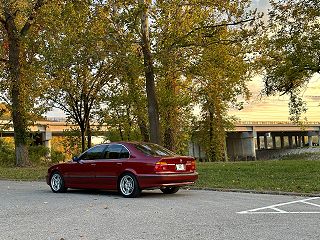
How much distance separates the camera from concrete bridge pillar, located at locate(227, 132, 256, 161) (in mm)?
83625

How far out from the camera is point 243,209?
9.88 metres

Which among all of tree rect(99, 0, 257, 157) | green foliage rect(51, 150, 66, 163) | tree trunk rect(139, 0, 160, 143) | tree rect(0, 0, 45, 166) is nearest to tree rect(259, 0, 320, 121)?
tree rect(99, 0, 257, 157)

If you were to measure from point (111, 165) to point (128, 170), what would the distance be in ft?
2.27

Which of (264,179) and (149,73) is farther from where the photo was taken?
(149,73)

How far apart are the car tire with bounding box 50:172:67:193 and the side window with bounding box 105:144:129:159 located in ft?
6.29

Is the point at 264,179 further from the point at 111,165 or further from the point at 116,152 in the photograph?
the point at 111,165

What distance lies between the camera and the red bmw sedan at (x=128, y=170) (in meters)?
12.2

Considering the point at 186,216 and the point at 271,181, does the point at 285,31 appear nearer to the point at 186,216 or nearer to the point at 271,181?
the point at 271,181

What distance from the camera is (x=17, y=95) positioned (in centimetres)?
2897

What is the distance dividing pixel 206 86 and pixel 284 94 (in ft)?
14.4

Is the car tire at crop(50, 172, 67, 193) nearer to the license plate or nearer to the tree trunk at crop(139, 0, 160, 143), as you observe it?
the license plate

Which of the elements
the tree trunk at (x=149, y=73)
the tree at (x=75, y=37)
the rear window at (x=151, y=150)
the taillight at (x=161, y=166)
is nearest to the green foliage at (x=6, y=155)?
the tree at (x=75, y=37)

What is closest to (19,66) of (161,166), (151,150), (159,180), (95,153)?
(95,153)

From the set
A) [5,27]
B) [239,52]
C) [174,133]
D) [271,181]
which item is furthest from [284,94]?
[5,27]
